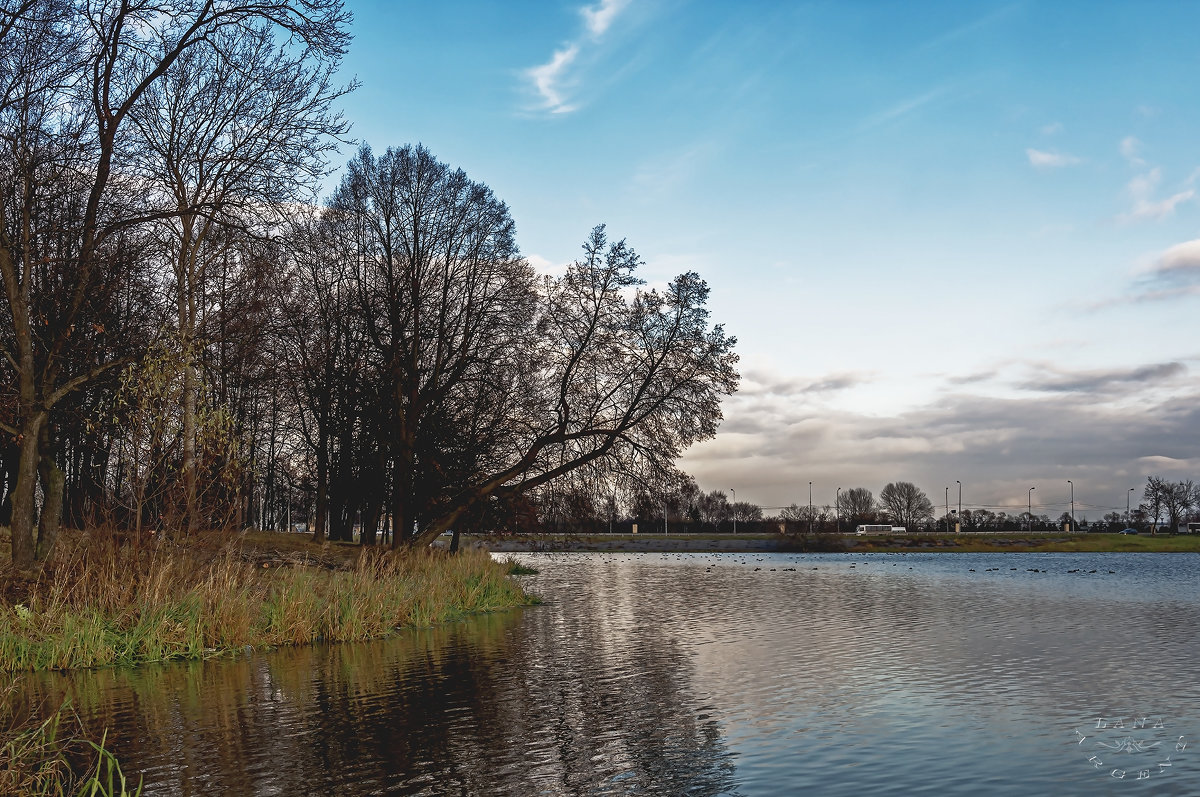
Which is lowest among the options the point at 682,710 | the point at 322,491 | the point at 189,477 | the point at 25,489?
the point at 682,710

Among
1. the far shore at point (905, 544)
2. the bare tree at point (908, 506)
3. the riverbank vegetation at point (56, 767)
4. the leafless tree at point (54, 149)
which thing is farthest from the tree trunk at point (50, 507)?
the bare tree at point (908, 506)

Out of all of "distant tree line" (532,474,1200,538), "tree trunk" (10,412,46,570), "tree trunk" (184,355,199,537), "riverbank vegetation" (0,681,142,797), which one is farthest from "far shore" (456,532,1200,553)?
"riverbank vegetation" (0,681,142,797)

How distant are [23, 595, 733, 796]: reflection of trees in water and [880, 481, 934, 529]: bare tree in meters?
181

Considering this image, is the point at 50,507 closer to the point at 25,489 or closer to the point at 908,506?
the point at 25,489

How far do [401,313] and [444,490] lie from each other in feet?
23.5

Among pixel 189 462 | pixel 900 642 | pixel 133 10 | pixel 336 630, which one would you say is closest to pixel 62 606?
pixel 189 462

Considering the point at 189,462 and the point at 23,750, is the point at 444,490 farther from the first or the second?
the point at 23,750

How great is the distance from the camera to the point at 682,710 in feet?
45.5

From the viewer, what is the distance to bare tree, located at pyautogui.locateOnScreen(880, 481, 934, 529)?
625 feet

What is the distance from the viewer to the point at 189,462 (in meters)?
20.8

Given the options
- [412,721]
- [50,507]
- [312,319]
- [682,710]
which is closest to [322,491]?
[312,319]

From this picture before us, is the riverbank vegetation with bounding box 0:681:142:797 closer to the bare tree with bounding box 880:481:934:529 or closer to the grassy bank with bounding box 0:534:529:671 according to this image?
the grassy bank with bounding box 0:534:529:671

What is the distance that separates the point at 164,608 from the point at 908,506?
187645 millimetres

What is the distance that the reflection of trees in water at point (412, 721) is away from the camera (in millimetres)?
10039
